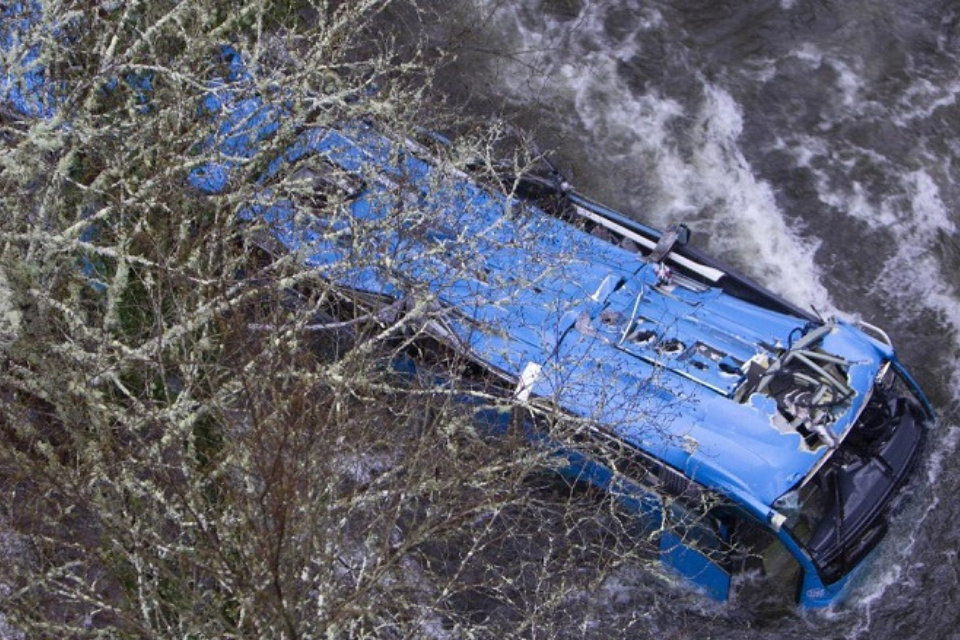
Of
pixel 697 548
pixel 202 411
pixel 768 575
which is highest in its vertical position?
pixel 202 411

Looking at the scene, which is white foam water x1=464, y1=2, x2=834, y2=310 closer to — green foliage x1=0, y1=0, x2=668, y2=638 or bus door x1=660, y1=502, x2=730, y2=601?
green foliage x1=0, y1=0, x2=668, y2=638

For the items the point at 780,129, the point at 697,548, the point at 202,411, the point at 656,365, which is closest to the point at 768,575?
the point at 697,548

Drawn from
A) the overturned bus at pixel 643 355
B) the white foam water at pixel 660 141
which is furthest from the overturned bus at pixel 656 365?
the white foam water at pixel 660 141

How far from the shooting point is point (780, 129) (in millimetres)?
15781

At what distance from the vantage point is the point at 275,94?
1144 centimetres

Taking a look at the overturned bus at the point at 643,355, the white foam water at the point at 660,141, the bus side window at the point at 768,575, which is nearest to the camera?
the overturned bus at the point at 643,355

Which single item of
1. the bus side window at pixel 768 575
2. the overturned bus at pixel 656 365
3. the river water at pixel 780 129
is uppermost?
the river water at pixel 780 129

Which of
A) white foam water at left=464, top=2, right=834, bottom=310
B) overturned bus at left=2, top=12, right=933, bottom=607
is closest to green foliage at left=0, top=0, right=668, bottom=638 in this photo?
overturned bus at left=2, top=12, right=933, bottom=607

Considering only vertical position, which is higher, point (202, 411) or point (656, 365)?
point (656, 365)

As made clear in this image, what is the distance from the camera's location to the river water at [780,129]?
14422 mm

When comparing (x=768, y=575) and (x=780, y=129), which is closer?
(x=768, y=575)

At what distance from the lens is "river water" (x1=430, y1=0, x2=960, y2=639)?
14422mm

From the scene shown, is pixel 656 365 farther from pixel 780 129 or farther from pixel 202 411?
pixel 780 129

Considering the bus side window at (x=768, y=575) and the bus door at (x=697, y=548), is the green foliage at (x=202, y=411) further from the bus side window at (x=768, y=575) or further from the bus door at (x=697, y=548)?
the bus side window at (x=768, y=575)
